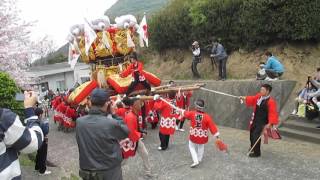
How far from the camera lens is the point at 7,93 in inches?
361

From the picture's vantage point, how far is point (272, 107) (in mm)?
8383

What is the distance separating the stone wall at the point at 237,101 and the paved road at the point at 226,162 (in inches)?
57.9

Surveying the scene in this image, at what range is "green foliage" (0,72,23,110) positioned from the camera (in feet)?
29.8

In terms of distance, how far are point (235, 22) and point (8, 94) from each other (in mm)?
9398

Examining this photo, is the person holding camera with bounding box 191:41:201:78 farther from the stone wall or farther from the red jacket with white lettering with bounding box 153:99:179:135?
the red jacket with white lettering with bounding box 153:99:179:135

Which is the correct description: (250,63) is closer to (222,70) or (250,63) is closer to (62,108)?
(222,70)

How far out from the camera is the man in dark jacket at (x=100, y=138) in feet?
14.7

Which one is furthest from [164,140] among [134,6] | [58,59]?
[134,6]

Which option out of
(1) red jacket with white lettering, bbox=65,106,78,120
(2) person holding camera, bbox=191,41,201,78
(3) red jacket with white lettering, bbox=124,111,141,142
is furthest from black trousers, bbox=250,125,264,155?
(2) person holding camera, bbox=191,41,201,78

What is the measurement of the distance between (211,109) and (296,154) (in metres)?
5.51

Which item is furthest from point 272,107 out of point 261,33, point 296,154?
point 261,33

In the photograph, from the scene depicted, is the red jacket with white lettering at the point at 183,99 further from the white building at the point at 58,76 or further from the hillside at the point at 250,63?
the white building at the point at 58,76

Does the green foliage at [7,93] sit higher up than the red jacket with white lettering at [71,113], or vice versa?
the green foliage at [7,93]

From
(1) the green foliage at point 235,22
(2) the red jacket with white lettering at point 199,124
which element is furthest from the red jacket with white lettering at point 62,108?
(2) the red jacket with white lettering at point 199,124
